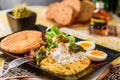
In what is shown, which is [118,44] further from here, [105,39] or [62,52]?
[62,52]

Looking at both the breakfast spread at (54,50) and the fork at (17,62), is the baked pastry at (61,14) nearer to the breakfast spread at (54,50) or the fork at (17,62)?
the breakfast spread at (54,50)

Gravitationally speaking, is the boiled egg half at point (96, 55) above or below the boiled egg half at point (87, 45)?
below

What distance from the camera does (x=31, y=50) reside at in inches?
49.7

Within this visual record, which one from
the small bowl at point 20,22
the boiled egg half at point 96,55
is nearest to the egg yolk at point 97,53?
the boiled egg half at point 96,55

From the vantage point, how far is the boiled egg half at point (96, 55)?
1.21m

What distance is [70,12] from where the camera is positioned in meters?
1.85

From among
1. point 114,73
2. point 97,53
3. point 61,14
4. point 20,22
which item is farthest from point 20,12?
point 114,73

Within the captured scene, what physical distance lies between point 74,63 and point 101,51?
22 centimetres

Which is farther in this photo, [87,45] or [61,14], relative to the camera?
[61,14]

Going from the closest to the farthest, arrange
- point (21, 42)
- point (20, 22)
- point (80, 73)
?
point (80, 73) → point (21, 42) → point (20, 22)

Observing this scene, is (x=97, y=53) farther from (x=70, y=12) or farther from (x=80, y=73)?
(x=70, y=12)

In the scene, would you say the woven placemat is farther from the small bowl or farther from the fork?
the small bowl

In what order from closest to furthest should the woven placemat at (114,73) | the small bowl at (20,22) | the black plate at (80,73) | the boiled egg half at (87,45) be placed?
the black plate at (80,73) → the woven placemat at (114,73) → the boiled egg half at (87,45) → the small bowl at (20,22)

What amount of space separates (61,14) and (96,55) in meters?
0.74
